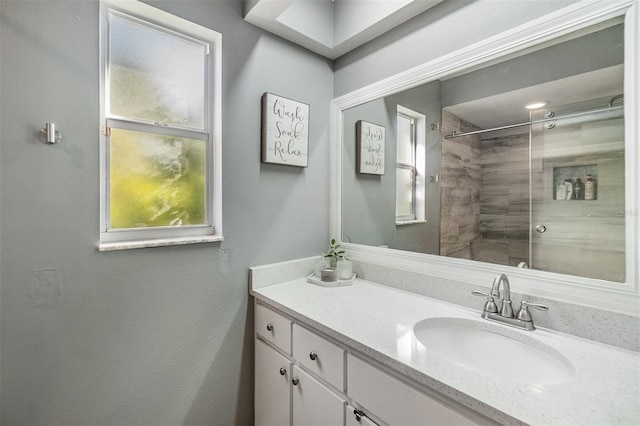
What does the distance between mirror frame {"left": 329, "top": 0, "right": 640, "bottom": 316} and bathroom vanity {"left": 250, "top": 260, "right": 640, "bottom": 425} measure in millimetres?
148

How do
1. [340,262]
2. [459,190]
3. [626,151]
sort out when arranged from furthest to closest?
[340,262] → [459,190] → [626,151]

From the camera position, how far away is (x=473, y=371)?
2.69 feet

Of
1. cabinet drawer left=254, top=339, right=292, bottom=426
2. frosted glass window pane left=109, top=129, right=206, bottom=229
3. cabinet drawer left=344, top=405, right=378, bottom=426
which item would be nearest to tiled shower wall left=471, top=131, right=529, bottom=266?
cabinet drawer left=344, top=405, right=378, bottom=426

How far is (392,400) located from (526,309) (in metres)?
0.63

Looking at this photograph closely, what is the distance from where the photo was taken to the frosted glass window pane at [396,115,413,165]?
1594 millimetres

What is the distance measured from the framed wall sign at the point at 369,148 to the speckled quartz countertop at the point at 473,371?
0.79m

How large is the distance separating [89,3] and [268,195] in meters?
1.07

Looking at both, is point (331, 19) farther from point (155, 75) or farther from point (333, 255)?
point (333, 255)

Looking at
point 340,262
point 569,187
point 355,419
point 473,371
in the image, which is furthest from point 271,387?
point 569,187

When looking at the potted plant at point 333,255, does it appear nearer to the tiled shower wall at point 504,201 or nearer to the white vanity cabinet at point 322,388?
the white vanity cabinet at point 322,388

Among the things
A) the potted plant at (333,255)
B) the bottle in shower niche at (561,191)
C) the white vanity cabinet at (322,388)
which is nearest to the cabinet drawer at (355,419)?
the white vanity cabinet at (322,388)

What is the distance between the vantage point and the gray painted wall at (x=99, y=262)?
1010 millimetres

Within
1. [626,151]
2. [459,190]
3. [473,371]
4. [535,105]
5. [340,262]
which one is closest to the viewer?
[473,371]

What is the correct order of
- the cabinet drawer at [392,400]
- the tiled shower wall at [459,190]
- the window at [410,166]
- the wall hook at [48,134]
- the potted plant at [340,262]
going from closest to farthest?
1. the cabinet drawer at [392,400]
2. the wall hook at [48,134]
3. the tiled shower wall at [459,190]
4. the window at [410,166]
5. the potted plant at [340,262]
